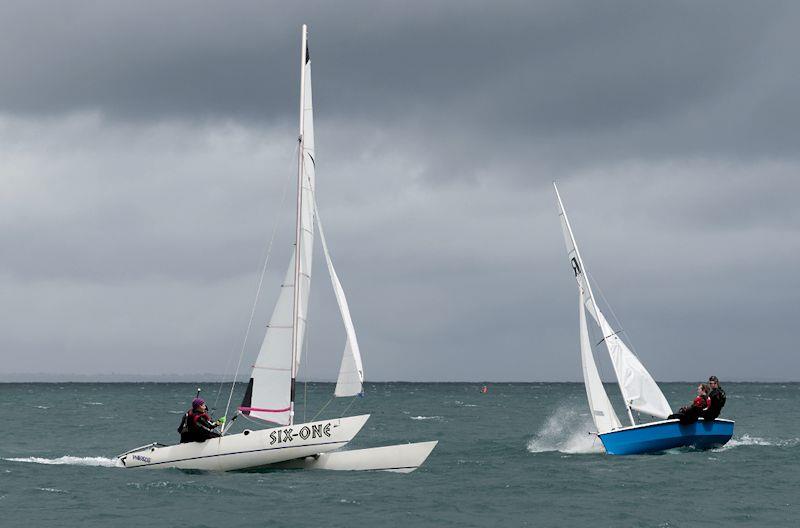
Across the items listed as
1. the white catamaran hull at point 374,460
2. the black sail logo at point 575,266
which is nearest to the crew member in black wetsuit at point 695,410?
the black sail logo at point 575,266

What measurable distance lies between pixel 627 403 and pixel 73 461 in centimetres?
1846

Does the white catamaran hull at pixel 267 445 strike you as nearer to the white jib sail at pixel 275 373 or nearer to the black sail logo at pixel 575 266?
the white jib sail at pixel 275 373

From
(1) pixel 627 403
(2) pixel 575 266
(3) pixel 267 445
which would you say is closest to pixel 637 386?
(1) pixel 627 403

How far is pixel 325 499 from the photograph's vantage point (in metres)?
22.5

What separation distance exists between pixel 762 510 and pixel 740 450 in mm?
13372

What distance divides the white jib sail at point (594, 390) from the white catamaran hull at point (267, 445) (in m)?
9.63

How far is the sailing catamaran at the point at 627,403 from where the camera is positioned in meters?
30.4

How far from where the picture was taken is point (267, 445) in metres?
25.6

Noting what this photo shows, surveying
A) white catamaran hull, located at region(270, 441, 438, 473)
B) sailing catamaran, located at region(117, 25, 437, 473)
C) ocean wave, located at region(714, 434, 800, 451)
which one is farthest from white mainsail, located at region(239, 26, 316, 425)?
ocean wave, located at region(714, 434, 800, 451)

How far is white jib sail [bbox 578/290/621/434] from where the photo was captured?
3192 centimetres

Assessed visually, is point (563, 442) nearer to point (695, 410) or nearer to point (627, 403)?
point (627, 403)

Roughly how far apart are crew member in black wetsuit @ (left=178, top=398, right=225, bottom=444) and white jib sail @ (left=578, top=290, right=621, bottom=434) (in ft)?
40.9

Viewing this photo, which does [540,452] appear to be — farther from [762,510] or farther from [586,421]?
[586,421]

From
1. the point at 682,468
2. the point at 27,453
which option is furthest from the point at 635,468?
the point at 27,453
